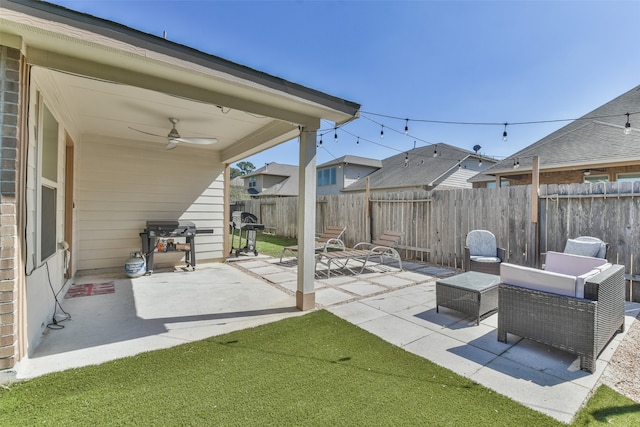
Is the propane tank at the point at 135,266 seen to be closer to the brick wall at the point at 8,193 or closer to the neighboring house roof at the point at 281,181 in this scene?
the brick wall at the point at 8,193

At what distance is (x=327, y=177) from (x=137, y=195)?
1499 cm

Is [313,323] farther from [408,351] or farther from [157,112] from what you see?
[157,112]

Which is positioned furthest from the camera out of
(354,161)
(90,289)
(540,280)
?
(354,161)

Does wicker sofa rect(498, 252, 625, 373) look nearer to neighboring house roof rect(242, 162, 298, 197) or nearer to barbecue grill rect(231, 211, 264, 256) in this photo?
barbecue grill rect(231, 211, 264, 256)

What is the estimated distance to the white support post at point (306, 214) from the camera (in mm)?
3711

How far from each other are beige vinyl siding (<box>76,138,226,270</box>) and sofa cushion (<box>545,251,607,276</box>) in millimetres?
6368

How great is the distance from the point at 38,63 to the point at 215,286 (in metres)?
3.58

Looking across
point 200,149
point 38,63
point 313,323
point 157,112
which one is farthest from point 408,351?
point 200,149

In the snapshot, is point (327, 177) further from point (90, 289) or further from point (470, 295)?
point (470, 295)

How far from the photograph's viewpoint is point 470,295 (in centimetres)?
332

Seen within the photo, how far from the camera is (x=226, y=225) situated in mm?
7184

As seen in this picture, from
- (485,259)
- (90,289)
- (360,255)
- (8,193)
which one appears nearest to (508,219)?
(485,259)

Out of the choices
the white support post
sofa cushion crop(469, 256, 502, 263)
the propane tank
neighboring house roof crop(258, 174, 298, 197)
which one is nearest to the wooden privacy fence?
sofa cushion crop(469, 256, 502, 263)

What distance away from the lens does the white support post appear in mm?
3711
